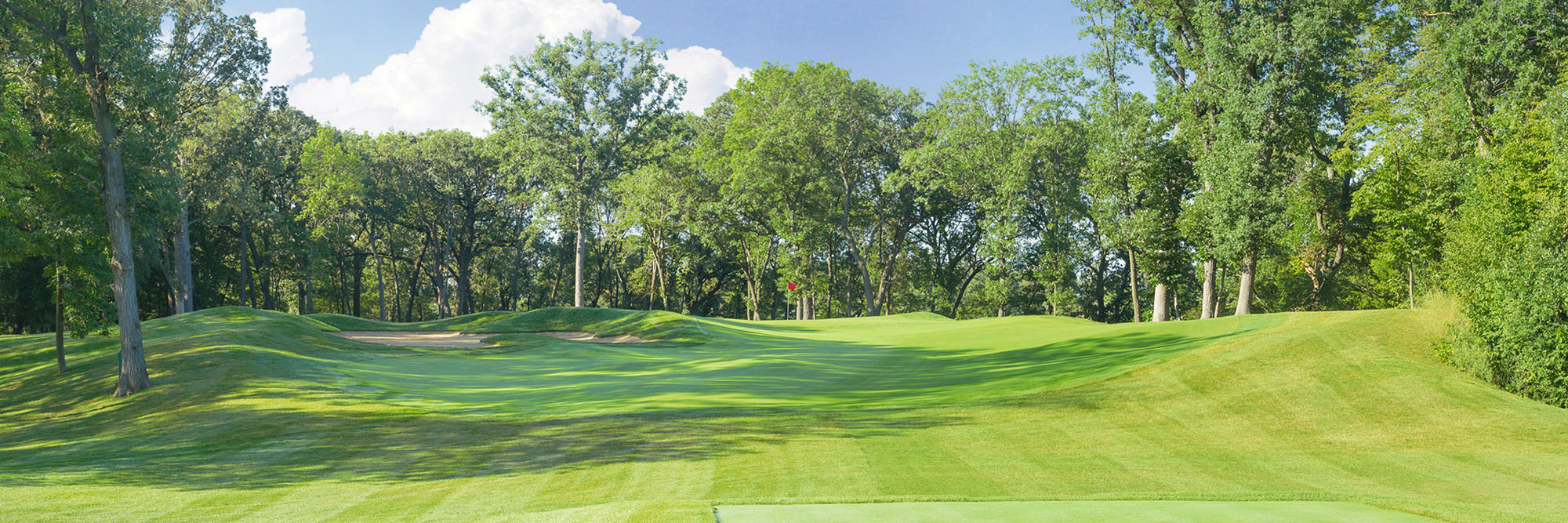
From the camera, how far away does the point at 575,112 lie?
49969mm

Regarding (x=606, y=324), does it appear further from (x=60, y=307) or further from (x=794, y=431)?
(x=794, y=431)

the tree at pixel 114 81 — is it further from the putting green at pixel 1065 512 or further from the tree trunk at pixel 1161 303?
the tree trunk at pixel 1161 303

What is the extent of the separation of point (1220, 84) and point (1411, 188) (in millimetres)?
7235

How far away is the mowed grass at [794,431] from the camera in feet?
27.7

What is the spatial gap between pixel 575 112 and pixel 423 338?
21474mm

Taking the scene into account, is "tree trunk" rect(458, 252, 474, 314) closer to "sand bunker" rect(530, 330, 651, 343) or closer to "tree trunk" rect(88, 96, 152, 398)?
"sand bunker" rect(530, 330, 651, 343)

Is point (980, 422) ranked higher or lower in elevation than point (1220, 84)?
lower

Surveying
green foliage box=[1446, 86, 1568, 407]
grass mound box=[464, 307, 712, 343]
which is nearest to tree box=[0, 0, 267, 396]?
grass mound box=[464, 307, 712, 343]

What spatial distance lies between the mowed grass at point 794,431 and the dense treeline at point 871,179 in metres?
2.43

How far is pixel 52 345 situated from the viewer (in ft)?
81.0

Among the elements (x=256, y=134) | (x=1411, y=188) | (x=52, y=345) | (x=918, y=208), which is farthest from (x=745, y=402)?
(x=256, y=134)

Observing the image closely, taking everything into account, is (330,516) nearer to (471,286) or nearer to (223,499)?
(223,499)

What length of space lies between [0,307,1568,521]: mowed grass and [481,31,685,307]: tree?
1099 inches

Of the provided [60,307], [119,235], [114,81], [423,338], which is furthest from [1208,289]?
[60,307]
